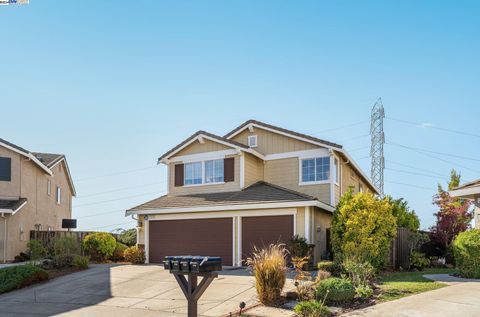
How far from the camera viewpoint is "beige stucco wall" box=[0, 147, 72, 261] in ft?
86.5

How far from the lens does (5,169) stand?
88.8 feet

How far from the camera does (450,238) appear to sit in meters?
24.4

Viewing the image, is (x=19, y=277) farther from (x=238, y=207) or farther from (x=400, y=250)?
(x=400, y=250)

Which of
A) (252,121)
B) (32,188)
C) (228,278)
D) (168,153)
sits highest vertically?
(252,121)

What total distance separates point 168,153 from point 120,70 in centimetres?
812

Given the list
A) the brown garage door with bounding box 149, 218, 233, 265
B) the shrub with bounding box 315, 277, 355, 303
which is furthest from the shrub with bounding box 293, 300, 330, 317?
the brown garage door with bounding box 149, 218, 233, 265

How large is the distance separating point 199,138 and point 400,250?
406 inches

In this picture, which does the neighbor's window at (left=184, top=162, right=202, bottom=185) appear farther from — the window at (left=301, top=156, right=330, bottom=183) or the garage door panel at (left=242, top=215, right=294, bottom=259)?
the window at (left=301, top=156, right=330, bottom=183)

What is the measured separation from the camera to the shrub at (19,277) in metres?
17.0

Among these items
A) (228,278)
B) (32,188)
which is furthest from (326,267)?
(32,188)

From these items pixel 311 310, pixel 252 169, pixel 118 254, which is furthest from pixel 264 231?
pixel 311 310

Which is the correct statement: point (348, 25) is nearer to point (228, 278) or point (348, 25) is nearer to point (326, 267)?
point (326, 267)

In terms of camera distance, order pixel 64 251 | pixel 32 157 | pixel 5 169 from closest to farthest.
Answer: pixel 64 251
pixel 5 169
pixel 32 157

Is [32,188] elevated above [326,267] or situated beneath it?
elevated above
